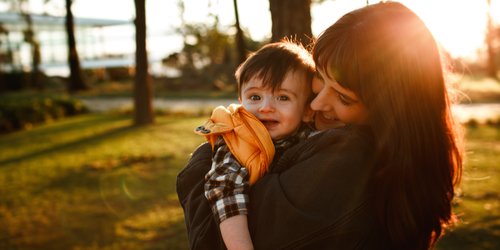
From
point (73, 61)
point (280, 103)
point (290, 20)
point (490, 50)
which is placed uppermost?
point (290, 20)

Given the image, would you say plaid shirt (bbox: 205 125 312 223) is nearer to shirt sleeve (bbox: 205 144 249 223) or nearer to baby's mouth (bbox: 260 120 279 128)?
shirt sleeve (bbox: 205 144 249 223)

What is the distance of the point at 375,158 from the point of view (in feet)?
5.40

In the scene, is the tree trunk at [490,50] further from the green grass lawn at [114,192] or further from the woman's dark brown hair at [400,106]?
the woman's dark brown hair at [400,106]

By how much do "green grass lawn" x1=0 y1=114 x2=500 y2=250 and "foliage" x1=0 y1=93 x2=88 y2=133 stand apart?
215cm

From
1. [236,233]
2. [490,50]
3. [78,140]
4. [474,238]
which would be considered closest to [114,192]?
[78,140]

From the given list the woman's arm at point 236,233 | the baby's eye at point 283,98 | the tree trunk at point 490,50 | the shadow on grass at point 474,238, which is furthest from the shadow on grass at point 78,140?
the tree trunk at point 490,50

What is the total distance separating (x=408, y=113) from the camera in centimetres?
163

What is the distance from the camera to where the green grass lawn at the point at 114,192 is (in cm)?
518

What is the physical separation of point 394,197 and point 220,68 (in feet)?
89.4

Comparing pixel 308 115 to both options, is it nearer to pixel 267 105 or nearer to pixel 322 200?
pixel 267 105

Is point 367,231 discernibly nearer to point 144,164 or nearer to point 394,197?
point 394,197

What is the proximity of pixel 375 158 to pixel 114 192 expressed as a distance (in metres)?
5.90

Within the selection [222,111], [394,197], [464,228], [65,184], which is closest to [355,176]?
[394,197]

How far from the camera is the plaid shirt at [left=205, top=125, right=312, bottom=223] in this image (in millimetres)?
1803
